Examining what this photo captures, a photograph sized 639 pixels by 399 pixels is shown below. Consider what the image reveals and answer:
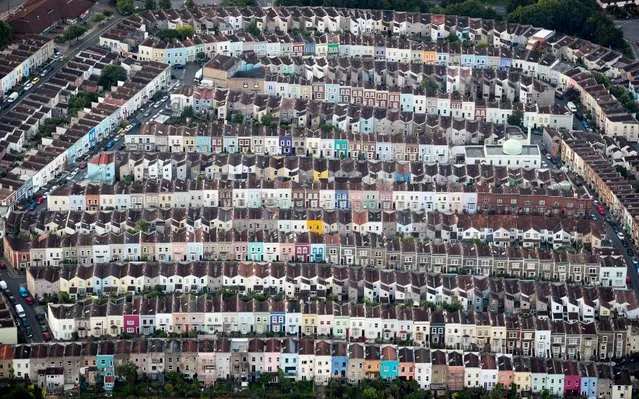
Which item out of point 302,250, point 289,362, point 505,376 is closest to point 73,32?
point 302,250

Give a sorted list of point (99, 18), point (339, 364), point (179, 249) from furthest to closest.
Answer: point (99, 18)
point (179, 249)
point (339, 364)

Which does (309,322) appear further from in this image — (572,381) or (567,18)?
(567,18)

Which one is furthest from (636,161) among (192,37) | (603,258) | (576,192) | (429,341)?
(192,37)

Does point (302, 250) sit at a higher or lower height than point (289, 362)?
higher

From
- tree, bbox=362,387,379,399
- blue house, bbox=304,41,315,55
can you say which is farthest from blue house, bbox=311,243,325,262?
blue house, bbox=304,41,315,55

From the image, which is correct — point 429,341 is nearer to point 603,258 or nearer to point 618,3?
point 603,258

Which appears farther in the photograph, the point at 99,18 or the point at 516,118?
the point at 99,18
